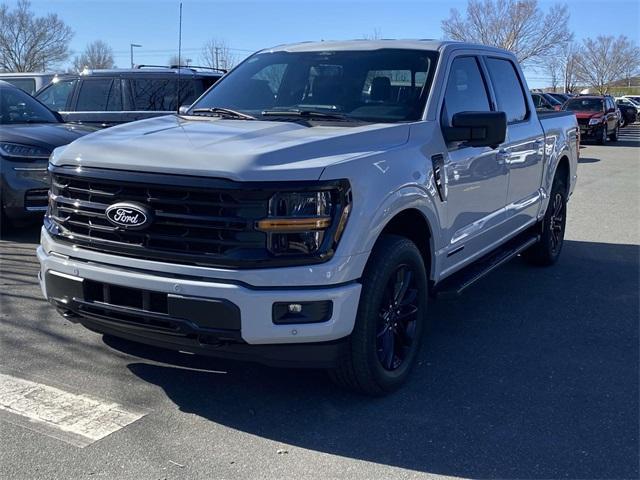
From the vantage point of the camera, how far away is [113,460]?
3.14 m

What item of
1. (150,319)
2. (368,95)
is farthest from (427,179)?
(150,319)

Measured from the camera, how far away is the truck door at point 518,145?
18.3 feet

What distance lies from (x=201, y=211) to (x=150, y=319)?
595 mm

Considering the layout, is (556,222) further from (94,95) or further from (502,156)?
(94,95)

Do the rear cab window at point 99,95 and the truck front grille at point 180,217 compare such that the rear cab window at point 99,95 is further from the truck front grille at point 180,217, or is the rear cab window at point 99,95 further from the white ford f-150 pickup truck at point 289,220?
the truck front grille at point 180,217

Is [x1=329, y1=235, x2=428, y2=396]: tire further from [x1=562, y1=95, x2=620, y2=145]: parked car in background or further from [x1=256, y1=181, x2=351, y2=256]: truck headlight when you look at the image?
[x1=562, y1=95, x2=620, y2=145]: parked car in background

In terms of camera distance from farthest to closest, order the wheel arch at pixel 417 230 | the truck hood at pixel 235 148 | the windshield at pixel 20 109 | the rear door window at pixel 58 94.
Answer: the rear door window at pixel 58 94, the windshield at pixel 20 109, the wheel arch at pixel 417 230, the truck hood at pixel 235 148

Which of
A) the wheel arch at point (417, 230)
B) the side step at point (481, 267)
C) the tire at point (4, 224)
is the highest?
the wheel arch at point (417, 230)

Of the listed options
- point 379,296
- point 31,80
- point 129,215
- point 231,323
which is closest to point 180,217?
point 129,215

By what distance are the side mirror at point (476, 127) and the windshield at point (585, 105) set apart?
2410cm

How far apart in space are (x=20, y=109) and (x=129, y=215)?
18.8ft

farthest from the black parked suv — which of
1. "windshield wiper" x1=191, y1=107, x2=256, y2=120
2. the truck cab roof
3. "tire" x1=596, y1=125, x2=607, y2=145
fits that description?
"tire" x1=596, y1=125, x2=607, y2=145

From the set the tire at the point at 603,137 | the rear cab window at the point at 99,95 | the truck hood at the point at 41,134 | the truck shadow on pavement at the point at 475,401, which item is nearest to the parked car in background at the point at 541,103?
the tire at the point at 603,137

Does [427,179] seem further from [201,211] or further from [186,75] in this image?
[186,75]
